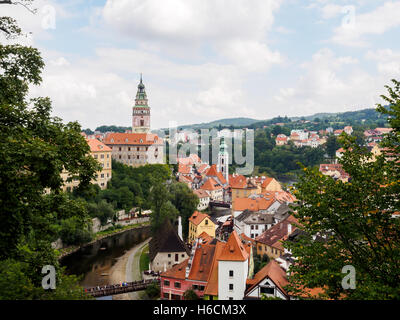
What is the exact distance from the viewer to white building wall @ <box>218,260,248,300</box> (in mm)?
20172

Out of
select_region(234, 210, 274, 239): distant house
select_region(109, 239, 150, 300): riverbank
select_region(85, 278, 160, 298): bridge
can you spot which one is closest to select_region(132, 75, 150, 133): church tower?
select_region(109, 239, 150, 300): riverbank

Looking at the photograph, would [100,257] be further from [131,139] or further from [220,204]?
[131,139]

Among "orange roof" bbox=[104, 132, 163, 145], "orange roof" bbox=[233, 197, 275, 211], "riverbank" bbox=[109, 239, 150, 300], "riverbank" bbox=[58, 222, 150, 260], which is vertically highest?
"orange roof" bbox=[104, 132, 163, 145]

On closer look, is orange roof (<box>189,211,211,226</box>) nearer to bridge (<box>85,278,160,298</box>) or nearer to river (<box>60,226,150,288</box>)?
river (<box>60,226,150,288</box>)

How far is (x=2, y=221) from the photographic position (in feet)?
19.9

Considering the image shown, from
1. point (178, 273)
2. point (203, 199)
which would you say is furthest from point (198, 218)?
point (203, 199)

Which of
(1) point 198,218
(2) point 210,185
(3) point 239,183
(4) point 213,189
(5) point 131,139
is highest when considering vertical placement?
A: (5) point 131,139

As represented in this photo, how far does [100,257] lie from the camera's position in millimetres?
33531

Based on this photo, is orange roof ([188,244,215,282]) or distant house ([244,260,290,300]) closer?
distant house ([244,260,290,300])

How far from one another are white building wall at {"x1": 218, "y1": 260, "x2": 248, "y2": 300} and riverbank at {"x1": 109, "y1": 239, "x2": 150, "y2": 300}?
7138 mm

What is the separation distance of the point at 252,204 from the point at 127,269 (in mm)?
17342
